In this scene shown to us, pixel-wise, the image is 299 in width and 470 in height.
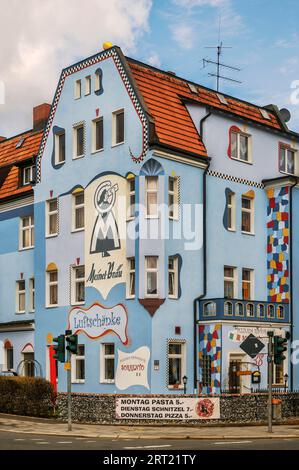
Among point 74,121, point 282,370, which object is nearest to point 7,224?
point 74,121

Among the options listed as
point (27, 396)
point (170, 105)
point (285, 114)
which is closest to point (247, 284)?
point (170, 105)

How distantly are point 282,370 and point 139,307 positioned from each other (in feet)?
26.0

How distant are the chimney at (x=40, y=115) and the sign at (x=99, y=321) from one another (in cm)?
1552

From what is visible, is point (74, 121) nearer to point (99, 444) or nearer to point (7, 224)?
point (7, 224)

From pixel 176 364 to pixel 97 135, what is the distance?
1071 cm

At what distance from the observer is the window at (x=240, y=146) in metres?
38.8

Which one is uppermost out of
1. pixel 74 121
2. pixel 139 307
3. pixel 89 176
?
pixel 74 121

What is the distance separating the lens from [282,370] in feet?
124

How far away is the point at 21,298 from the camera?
4281 cm

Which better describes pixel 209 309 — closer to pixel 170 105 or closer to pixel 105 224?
pixel 105 224

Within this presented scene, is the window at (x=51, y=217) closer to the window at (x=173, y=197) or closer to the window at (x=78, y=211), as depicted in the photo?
the window at (x=78, y=211)

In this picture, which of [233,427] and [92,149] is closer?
[233,427]

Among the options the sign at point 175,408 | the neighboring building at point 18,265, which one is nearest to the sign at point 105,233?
the neighboring building at point 18,265

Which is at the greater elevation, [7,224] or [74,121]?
[74,121]
